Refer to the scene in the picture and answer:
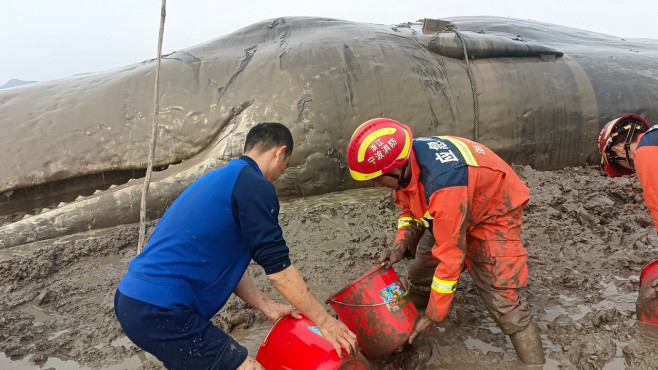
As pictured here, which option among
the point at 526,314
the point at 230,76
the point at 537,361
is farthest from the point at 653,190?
the point at 230,76

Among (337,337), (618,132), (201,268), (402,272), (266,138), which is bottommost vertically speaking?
(402,272)

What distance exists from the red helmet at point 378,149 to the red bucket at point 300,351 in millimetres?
822

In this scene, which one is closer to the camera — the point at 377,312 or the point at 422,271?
the point at 377,312

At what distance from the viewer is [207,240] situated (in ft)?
6.43

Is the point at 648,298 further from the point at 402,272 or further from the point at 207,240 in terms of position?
the point at 207,240

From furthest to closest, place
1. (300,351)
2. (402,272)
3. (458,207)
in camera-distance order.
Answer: (402,272)
(458,207)
(300,351)

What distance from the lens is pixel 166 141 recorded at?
4637mm

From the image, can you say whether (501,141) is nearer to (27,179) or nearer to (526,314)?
(526,314)

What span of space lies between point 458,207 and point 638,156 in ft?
3.56

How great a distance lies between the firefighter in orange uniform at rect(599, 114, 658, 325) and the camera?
2586 millimetres

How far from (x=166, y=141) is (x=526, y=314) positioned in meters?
3.47

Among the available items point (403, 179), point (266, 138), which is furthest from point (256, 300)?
point (403, 179)

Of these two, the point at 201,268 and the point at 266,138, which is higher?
the point at 266,138

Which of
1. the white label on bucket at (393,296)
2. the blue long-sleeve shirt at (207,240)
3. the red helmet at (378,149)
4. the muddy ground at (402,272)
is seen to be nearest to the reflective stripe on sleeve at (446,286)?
the white label on bucket at (393,296)
